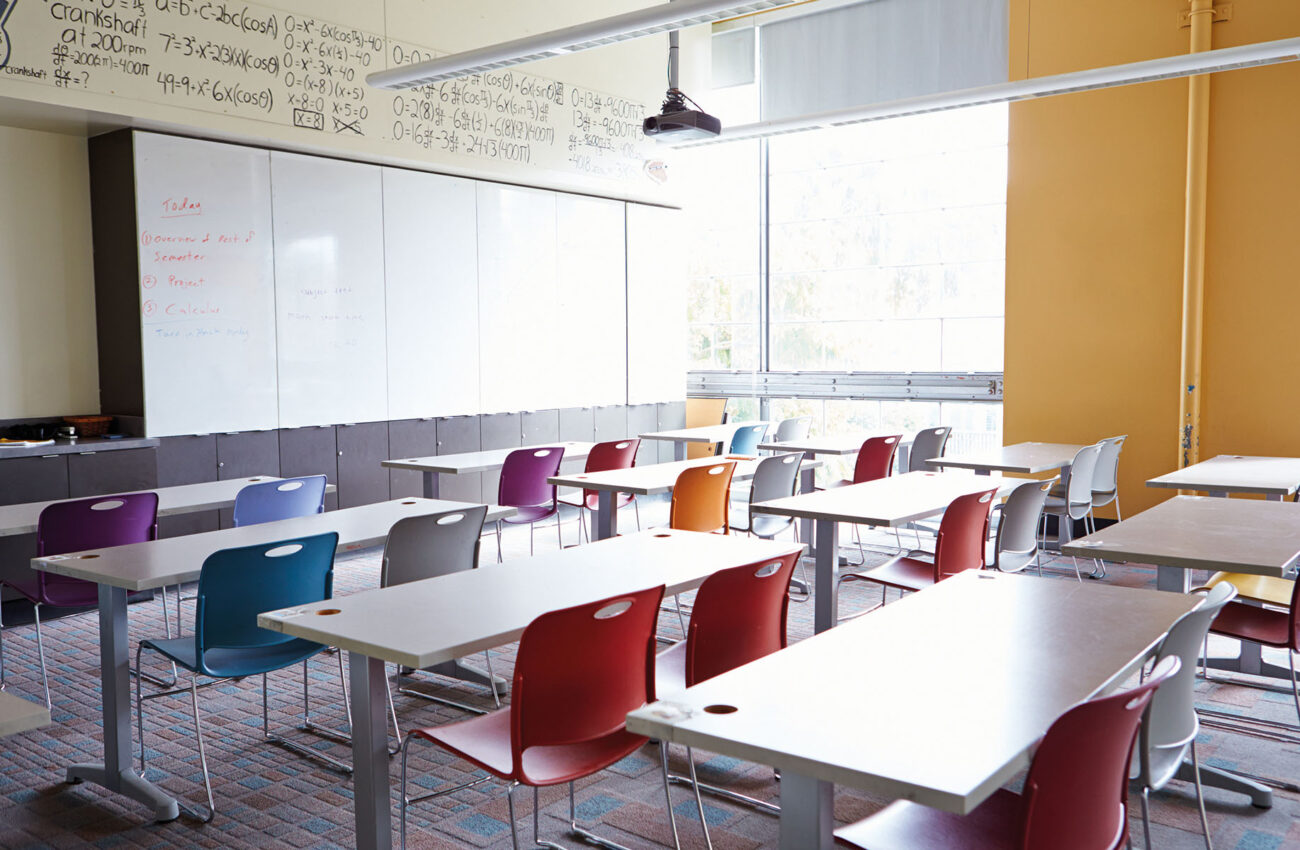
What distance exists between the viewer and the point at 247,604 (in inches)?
129

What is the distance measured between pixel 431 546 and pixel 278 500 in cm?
143

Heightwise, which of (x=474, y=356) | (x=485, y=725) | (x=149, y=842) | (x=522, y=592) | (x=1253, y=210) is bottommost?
(x=149, y=842)

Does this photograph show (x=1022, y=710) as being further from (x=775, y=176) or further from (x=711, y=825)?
(x=775, y=176)

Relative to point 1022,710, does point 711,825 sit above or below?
Result: below

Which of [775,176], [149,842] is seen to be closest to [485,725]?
[149,842]

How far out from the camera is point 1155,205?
7.38m

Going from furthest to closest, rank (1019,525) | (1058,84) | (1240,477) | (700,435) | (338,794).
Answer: (700,435) < (1058,84) < (1240,477) < (1019,525) < (338,794)

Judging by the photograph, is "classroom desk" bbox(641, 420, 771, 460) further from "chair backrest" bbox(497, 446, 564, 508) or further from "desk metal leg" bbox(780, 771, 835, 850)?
"desk metal leg" bbox(780, 771, 835, 850)

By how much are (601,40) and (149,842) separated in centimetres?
443

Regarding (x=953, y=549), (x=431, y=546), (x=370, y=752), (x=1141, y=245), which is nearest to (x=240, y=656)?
(x=431, y=546)

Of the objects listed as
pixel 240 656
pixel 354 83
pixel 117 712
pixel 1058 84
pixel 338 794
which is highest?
pixel 354 83

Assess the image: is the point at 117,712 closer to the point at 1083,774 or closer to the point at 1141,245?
the point at 1083,774

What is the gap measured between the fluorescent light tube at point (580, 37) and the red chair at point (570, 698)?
3.25 meters

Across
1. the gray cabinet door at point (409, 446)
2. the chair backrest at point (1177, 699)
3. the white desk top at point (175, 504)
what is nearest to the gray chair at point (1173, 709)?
the chair backrest at point (1177, 699)
